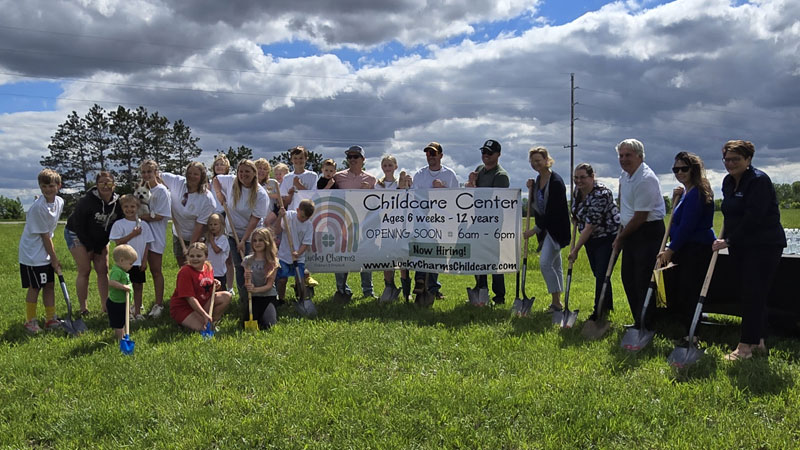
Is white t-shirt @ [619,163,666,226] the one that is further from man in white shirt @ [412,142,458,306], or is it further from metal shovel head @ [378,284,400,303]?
metal shovel head @ [378,284,400,303]

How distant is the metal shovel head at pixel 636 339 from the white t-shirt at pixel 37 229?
287 inches

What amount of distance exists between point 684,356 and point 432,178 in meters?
4.69

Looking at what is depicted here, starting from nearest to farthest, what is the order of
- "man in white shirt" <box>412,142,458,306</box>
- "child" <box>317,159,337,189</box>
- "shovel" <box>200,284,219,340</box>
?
"shovel" <box>200,284,219,340</box>, "man in white shirt" <box>412,142,458,306</box>, "child" <box>317,159,337,189</box>

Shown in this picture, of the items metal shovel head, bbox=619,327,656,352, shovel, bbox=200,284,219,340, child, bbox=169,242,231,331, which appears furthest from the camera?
child, bbox=169,242,231,331

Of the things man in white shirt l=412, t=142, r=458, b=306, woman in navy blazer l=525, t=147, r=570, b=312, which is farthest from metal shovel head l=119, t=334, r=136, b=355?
woman in navy blazer l=525, t=147, r=570, b=312

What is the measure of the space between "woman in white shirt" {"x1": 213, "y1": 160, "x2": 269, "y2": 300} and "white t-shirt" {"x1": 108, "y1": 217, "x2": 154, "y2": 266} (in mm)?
1100

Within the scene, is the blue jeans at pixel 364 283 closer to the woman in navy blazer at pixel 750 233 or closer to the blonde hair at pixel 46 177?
the blonde hair at pixel 46 177

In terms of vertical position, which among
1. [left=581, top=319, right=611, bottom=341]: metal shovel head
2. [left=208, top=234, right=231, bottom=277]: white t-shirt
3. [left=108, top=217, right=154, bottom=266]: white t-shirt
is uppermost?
[left=108, top=217, right=154, bottom=266]: white t-shirt

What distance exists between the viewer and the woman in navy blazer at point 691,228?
21.0ft

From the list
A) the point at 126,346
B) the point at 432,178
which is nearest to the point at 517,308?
the point at 432,178

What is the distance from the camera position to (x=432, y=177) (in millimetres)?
9234

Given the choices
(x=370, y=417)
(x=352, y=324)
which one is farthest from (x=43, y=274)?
(x=370, y=417)

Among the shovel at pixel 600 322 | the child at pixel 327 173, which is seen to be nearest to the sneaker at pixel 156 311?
the child at pixel 327 173

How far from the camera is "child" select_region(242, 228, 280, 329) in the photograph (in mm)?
7535
